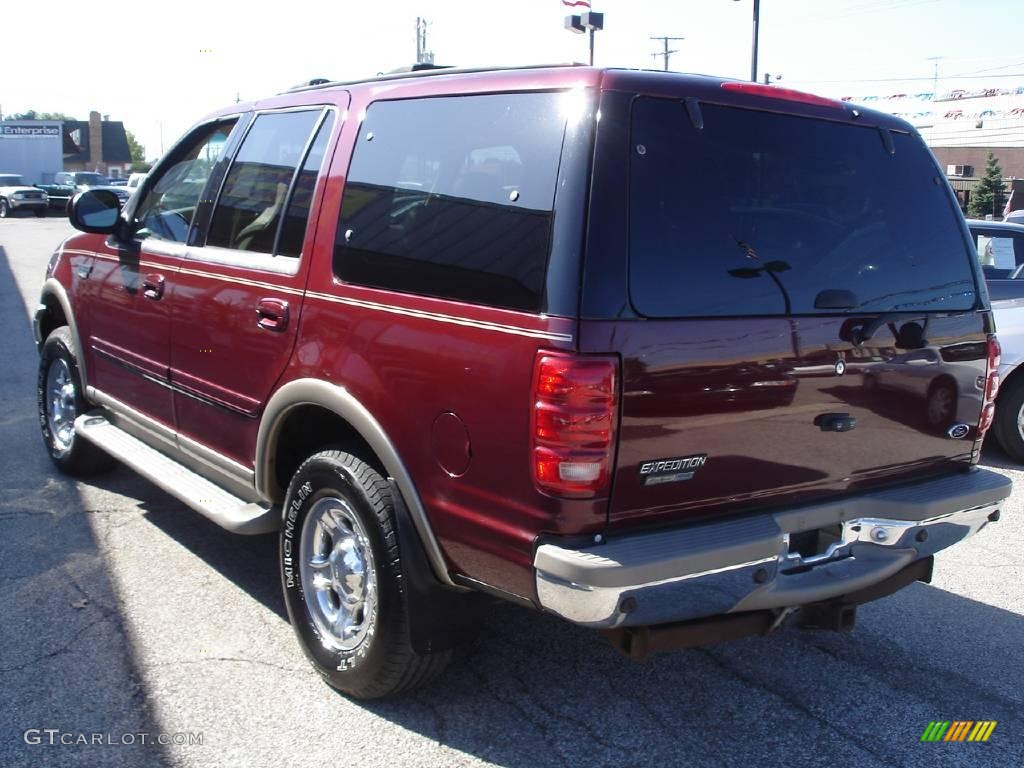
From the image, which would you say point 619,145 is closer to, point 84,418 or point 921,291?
point 921,291

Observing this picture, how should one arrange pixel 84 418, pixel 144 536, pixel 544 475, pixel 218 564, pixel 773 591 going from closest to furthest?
pixel 544 475 → pixel 773 591 → pixel 218 564 → pixel 144 536 → pixel 84 418

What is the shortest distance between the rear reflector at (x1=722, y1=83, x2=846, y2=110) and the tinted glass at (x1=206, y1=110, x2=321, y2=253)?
1.66m

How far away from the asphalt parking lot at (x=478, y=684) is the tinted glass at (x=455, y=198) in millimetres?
1482

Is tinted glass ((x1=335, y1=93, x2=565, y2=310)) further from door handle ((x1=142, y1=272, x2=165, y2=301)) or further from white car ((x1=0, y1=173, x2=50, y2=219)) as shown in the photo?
white car ((x1=0, y1=173, x2=50, y2=219))

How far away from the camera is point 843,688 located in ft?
12.2

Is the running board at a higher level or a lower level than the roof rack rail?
lower

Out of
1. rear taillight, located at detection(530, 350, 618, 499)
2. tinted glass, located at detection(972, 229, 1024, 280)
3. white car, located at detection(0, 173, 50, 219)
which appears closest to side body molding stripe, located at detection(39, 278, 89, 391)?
rear taillight, located at detection(530, 350, 618, 499)

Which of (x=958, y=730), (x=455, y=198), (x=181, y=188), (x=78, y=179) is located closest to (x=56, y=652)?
(x=181, y=188)

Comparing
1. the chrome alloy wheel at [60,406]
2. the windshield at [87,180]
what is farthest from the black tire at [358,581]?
the windshield at [87,180]

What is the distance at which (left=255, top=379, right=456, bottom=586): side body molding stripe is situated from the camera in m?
3.12

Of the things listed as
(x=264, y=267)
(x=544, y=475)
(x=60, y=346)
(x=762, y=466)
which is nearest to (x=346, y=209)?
(x=264, y=267)

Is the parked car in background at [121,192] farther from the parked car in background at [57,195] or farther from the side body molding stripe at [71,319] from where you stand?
the parked car in background at [57,195]

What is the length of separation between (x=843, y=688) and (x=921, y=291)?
58.4 inches

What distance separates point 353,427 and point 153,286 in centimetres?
174
